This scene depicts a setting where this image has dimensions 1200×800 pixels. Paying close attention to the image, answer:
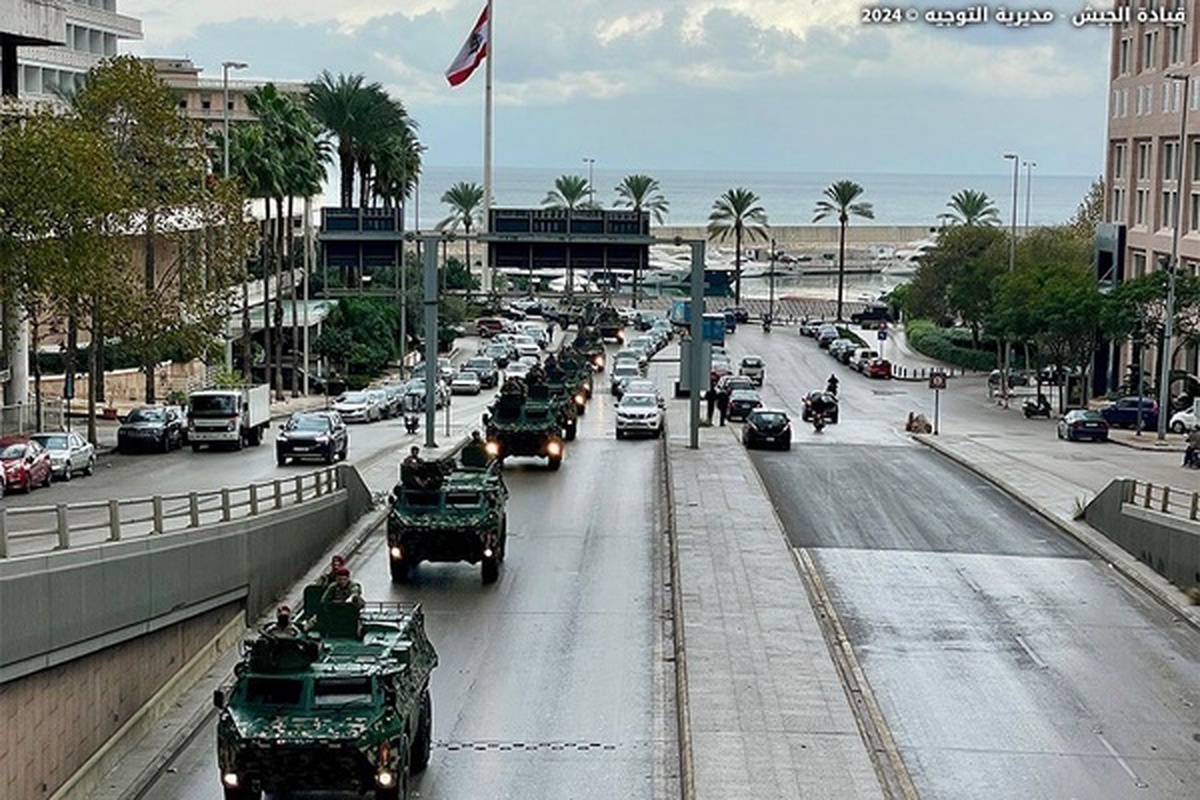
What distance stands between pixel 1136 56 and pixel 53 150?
5893 cm

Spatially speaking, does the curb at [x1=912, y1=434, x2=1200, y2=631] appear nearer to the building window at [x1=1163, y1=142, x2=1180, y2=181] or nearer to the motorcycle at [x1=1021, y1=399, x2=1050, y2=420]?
the motorcycle at [x1=1021, y1=399, x2=1050, y2=420]

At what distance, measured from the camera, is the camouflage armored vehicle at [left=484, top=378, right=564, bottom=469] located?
5128cm

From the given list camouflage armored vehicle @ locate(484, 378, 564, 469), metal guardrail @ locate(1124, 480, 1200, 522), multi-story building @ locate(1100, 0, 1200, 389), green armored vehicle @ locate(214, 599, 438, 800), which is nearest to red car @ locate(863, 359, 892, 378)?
multi-story building @ locate(1100, 0, 1200, 389)

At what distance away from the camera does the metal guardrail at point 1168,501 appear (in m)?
35.3

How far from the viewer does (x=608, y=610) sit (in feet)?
105

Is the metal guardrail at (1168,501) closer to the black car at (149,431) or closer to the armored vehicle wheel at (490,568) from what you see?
the armored vehicle wheel at (490,568)

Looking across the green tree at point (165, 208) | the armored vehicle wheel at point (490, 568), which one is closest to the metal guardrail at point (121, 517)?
the armored vehicle wheel at point (490, 568)

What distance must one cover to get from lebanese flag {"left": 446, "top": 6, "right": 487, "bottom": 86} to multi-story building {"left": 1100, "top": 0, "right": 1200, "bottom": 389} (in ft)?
92.5

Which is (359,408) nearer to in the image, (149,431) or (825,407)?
(825,407)

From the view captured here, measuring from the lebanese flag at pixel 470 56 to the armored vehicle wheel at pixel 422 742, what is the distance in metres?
64.7

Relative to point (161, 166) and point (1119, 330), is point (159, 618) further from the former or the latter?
point (1119, 330)

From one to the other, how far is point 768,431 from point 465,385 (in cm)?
3222

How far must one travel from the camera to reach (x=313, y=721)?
19328 mm

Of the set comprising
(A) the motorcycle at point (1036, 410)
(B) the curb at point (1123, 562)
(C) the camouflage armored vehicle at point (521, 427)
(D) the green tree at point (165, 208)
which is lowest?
(A) the motorcycle at point (1036, 410)
